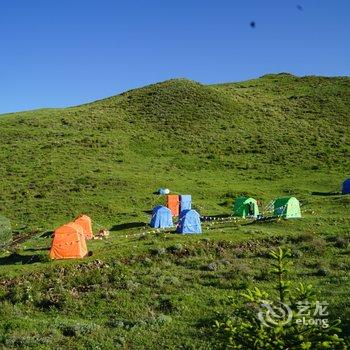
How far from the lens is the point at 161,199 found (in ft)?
163

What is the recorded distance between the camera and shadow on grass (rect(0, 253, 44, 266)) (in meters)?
28.3

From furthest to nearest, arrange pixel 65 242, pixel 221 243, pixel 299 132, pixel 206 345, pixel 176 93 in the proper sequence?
1. pixel 176 93
2. pixel 299 132
3. pixel 221 243
4. pixel 65 242
5. pixel 206 345

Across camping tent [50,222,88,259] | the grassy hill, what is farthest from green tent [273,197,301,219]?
camping tent [50,222,88,259]

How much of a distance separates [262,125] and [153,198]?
4124 cm

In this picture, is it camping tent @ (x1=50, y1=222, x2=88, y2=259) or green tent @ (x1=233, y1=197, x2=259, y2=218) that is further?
green tent @ (x1=233, y1=197, x2=259, y2=218)

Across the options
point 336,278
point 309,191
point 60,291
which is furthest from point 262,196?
point 60,291

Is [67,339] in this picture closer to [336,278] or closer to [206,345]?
[206,345]

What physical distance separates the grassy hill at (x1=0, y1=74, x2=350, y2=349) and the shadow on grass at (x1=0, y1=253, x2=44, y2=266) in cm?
13

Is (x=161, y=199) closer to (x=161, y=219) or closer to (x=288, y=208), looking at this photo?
(x=161, y=219)

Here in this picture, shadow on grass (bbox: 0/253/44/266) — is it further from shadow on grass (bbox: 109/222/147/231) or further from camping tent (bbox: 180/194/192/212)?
camping tent (bbox: 180/194/192/212)

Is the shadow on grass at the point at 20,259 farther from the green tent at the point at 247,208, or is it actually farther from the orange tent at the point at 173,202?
the green tent at the point at 247,208

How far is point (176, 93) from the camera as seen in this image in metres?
101

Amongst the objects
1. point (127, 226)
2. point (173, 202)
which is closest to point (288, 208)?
point (173, 202)

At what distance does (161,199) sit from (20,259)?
22323 mm
